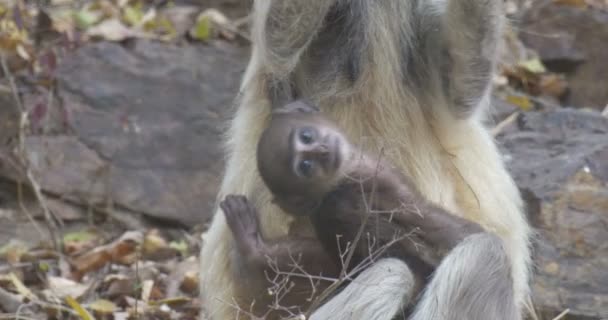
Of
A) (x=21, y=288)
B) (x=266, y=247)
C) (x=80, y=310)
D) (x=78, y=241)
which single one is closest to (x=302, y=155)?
(x=266, y=247)

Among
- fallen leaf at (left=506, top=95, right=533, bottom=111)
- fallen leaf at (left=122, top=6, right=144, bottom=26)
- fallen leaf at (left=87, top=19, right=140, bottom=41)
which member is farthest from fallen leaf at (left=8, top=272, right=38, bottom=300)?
fallen leaf at (left=506, top=95, right=533, bottom=111)

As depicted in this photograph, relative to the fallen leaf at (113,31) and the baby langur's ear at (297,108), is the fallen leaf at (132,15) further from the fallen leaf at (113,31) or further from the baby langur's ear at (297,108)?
the baby langur's ear at (297,108)

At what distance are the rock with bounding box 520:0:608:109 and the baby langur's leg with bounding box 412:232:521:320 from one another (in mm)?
4418

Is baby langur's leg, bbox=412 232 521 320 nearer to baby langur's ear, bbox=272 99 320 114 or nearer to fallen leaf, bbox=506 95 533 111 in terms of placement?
baby langur's ear, bbox=272 99 320 114

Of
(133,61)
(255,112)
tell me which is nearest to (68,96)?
(133,61)

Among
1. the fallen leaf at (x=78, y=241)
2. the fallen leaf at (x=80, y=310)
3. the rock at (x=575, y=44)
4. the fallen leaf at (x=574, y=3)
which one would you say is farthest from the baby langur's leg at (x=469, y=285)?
the fallen leaf at (x=574, y=3)

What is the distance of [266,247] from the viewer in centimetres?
450

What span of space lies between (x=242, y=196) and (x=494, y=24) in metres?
1.23

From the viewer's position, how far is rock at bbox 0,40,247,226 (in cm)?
745

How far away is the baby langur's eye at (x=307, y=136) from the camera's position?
14.1 ft

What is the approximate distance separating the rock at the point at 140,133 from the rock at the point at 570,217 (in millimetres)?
2206

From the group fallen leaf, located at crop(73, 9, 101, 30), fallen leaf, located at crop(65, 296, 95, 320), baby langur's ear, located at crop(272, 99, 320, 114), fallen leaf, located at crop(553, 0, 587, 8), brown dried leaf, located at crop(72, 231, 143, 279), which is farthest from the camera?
fallen leaf, located at crop(553, 0, 587, 8)

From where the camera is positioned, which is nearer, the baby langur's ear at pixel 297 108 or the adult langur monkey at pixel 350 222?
the adult langur monkey at pixel 350 222

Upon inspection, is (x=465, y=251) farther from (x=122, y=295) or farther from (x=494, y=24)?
(x=122, y=295)
